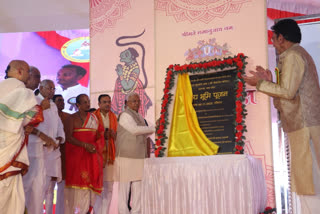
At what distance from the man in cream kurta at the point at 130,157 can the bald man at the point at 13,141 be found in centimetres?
183

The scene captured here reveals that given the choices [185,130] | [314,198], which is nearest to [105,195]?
[185,130]

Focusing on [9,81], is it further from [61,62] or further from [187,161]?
[61,62]

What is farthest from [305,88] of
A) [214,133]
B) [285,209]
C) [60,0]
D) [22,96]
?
[60,0]

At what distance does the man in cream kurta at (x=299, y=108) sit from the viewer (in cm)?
339

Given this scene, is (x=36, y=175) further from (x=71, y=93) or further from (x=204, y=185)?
(x=71, y=93)

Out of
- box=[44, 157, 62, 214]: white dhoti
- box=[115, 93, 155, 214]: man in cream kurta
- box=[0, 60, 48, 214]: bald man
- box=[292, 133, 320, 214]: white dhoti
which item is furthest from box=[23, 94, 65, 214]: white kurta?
box=[292, 133, 320, 214]: white dhoti

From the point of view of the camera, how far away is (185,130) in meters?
Result: 5.02

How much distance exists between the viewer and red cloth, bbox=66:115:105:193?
18.4ft

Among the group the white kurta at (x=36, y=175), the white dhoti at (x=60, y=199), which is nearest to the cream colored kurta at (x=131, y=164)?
the white dhoti at (x=60, y=199)

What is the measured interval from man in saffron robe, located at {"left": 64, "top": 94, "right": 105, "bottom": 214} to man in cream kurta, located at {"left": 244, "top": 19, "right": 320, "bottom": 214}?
2.86m

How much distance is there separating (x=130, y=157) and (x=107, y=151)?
684mm

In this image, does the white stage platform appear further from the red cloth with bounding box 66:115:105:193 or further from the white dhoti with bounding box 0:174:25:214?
the white dhoti with bounding box 0:174:25:214

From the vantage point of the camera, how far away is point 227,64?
520 cm

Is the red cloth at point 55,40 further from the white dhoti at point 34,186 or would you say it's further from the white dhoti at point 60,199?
the white dhoti at point 34,186
